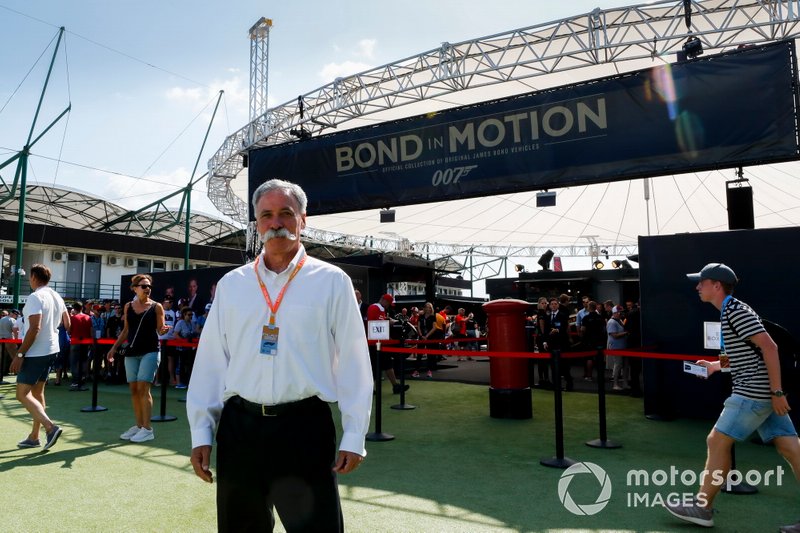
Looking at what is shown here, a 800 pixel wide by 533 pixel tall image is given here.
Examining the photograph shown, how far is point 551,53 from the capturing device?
10.9 m

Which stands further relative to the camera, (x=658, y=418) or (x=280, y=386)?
(x=658, y=418)

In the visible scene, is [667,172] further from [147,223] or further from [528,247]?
[147,223]

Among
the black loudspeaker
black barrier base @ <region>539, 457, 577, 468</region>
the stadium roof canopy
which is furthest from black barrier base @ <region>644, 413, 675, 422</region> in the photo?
the stadium roof canopy

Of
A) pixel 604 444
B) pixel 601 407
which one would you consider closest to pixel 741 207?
pixel 601 407

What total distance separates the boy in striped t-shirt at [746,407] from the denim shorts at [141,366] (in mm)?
5065

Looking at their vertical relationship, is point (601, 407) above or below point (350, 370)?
below

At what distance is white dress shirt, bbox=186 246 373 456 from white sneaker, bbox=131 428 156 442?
457 centimetres

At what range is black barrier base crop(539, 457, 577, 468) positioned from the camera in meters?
4.91

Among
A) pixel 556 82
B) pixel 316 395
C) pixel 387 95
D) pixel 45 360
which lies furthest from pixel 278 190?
pixel 556 82

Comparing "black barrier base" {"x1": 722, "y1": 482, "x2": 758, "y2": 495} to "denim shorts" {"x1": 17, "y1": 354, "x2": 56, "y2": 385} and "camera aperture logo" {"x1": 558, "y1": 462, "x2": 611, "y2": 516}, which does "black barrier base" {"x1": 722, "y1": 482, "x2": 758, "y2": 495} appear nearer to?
"camera aperture logo" {"x1": 558, "y1": 462, "x2": 611, "y2": 516}

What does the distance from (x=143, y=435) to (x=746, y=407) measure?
5.68 meters

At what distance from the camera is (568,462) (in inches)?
196

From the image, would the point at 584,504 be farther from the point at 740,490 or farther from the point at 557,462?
the point at 740,490

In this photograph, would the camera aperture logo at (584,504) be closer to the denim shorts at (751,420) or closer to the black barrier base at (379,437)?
the denim shorts at (751,420)
